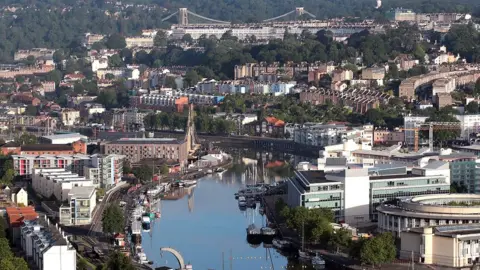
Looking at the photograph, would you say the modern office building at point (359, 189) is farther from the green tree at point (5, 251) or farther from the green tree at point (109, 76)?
the green tree at point (109, 76)

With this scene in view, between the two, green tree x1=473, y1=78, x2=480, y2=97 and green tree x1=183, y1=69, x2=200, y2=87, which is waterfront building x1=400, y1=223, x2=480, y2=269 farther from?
green tree x1=183, y1=69, x2=200, y2=87

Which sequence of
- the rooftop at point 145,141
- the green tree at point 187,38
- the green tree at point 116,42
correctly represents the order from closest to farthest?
the rooftop at point 145,141, the green tree at point 116,42, the green tree at point 187,38

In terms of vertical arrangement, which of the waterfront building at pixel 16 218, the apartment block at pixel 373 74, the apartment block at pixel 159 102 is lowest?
the waterfront building at pixel 16 218

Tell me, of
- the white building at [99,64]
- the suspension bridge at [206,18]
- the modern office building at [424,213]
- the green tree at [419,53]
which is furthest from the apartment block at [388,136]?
the suspension bridge at [206,18]

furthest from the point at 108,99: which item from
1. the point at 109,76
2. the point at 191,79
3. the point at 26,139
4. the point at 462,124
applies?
the point at 462,124

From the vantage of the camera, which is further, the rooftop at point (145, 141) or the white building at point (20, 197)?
the rooftop at point (145, 141)

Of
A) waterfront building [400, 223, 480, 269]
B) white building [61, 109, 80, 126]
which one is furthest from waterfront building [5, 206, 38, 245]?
white building [61, 109, 80, 126]
